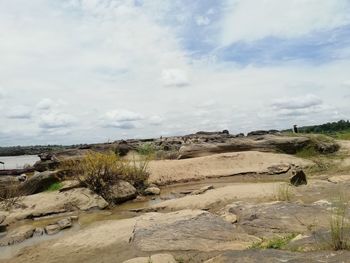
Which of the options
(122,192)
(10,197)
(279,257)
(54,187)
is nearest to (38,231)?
(10,197)

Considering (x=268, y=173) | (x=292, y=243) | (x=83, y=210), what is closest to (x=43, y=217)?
(x=83, y=210)

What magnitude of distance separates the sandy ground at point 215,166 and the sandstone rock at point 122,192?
2814 mm

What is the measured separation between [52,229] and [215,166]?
10623mm

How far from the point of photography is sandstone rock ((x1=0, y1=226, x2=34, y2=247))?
9769 mm

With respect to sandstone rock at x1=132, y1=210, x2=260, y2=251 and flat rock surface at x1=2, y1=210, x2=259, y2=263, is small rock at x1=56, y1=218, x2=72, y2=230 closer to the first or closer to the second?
flat rock surface at x1=2, y1=210, x2=259, y2=263

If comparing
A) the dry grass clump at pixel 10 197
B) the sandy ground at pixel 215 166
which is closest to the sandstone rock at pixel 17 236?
the dry grass clump at pixel 10 197

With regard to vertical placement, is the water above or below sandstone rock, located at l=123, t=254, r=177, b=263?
above

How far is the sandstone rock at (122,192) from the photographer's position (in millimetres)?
14016

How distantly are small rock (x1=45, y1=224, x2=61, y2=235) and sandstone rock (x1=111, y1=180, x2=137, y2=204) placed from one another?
333cm

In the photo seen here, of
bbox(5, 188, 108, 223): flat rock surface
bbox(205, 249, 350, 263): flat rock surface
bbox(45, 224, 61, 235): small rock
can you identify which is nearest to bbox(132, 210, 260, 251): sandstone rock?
bbox(205, 249, 350, 263): flat rock surface

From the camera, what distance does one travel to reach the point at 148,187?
52.8 feet

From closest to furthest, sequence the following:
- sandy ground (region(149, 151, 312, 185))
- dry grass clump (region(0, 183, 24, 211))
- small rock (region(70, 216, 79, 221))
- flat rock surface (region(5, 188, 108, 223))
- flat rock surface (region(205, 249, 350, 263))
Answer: flat rock surface (region(205, 249, 350, 263)), small rock (region(70, 216, 79, 221)), flat rock surface (region(5, 188, 108, 223)), dry grass clump (region(0, 183, 24, 211)), sandy ground (region(149, 151, 312, 185))

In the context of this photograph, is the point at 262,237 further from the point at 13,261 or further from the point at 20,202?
the point at 20,202

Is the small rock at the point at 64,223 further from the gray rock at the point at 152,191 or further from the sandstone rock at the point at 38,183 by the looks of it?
the gray rock at the point at 152,191
